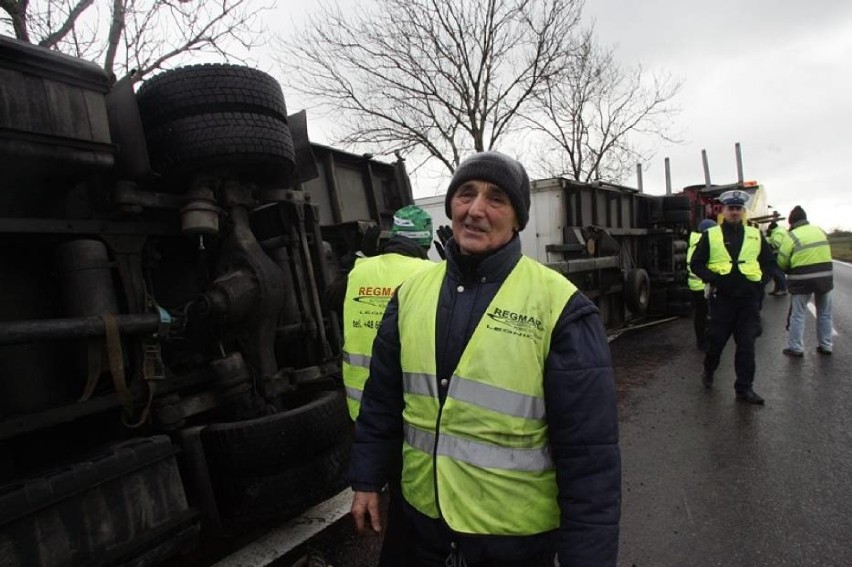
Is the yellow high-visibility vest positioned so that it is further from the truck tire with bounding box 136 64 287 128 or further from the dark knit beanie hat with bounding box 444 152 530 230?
the truck tire with bounding box 136 64 287 128

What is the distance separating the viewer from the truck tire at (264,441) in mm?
2303

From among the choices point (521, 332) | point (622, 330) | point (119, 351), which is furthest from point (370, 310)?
point (622, 330)

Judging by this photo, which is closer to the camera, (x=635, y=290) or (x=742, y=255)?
(x=742, y=255)

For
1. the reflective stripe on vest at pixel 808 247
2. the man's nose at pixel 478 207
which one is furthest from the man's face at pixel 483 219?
the reflective stripe on vest at pixel 808 247

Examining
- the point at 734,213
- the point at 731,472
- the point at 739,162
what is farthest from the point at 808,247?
the point at 739,162

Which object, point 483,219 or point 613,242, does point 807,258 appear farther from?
point 483,219

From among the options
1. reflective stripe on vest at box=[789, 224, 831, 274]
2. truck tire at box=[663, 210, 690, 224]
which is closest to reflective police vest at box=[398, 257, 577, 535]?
reflective stripe on vest at box=[789, 224, 831, 274]

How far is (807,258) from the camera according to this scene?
635 centimetres

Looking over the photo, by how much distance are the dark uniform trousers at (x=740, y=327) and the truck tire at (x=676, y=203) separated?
610cm

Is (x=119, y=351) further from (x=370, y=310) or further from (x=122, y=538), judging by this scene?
(x=370, y=310)

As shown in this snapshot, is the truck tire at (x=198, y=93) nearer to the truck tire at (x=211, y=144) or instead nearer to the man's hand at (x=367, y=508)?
the truck tire at (x=211, y=144)

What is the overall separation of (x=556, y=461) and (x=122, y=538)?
167cm

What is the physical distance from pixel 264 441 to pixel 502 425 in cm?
144

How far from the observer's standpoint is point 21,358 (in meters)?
2.15
